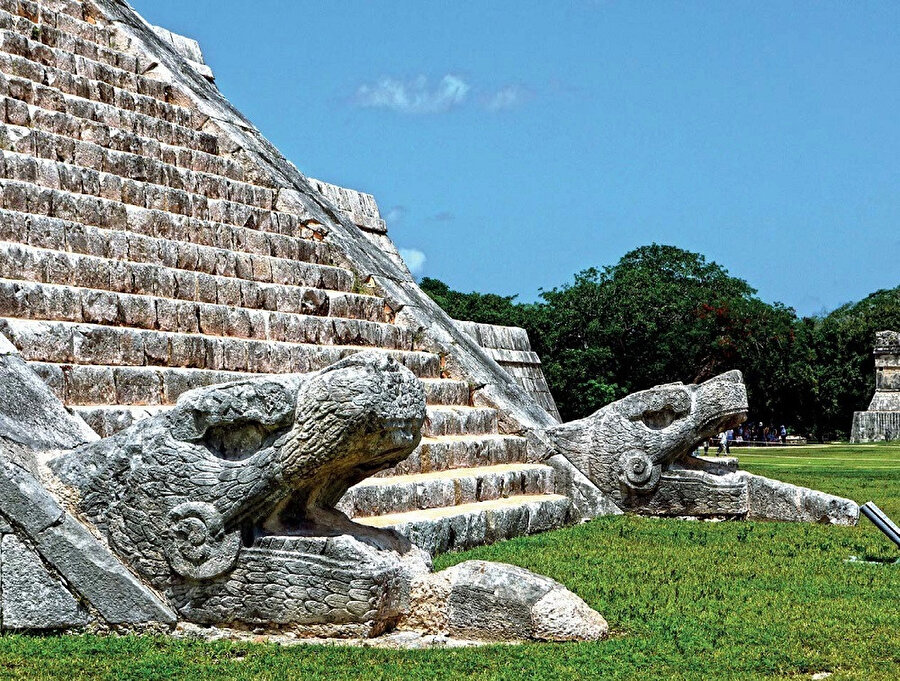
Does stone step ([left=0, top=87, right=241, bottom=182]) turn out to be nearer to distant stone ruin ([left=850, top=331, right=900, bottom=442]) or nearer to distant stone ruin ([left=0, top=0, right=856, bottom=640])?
distant stone ruin ([left=0, top=0, right=856, bottom=640])

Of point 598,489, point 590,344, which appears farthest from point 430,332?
point 590,344

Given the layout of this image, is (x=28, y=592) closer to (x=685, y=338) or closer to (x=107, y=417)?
(x=107, y=417)

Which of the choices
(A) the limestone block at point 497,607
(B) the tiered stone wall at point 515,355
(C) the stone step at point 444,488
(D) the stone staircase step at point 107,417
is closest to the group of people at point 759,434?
(B) the tiered stone wall at point 515,355

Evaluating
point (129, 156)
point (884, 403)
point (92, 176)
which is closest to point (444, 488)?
point (92, 176)

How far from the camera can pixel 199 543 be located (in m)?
5.46

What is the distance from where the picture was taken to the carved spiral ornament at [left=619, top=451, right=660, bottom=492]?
34.3 feet

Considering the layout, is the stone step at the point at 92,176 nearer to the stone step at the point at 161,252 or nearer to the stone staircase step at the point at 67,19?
the stone step at the point at 161,252

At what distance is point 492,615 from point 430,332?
5.57m

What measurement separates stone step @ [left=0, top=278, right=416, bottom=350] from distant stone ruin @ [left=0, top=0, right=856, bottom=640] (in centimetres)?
2

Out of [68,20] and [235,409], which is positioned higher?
[68,20]

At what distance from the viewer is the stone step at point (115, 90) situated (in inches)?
398

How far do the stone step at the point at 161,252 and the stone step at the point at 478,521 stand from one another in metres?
2.62

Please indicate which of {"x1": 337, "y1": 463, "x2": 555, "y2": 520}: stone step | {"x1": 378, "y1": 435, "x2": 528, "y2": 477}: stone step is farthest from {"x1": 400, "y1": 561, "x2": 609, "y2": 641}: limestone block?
{"x1": 378, "y1": 435, "x2": 528, "y2": 477}: stone step

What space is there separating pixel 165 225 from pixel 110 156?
843 mm
